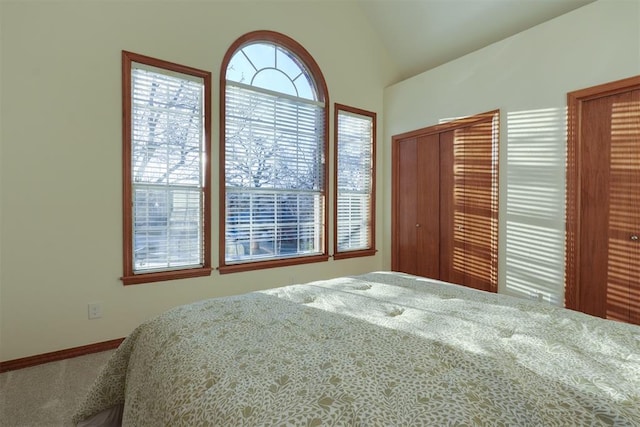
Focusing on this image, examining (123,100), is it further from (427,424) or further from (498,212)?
(498,212)

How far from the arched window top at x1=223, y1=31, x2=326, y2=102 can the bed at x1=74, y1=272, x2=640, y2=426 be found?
2.40m

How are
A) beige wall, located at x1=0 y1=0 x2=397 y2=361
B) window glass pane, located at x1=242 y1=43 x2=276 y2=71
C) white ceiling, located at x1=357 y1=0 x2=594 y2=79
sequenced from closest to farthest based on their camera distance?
1. beige wall, located at x1=0 y1=0 x2=397 y2=361
2. white ceiling, located at x1=357 y1=0 x2=594 y2=79
3. window glass pane, located at x1=242 y1=43 x2=276 y2=71

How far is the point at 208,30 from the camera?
114 inches

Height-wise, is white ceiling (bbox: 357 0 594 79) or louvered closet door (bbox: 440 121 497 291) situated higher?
white ceiling (bbox: 357 0 594 79)

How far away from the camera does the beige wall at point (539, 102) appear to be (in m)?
2.40

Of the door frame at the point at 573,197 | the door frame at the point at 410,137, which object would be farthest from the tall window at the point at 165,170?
the door frame at the point at 573,197

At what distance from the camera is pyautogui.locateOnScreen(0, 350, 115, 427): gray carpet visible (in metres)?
1.72

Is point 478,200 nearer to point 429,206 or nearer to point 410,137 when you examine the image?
point 429,206

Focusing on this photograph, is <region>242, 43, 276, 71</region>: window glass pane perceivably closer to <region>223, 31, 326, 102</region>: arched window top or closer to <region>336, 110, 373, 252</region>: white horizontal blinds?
<region>223, 31, 326, 102</region>: arched window top

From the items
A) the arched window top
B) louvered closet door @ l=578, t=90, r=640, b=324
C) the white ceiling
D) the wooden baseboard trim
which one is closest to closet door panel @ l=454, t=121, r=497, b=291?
louvered closet door @ l=578, t=90, r=640, b=324

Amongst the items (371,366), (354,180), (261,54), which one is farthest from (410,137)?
(371,366)

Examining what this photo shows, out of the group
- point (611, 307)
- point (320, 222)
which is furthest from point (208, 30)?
point (611, 307)

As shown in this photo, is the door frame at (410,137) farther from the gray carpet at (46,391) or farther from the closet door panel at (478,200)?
the gray carpet at (46,391)

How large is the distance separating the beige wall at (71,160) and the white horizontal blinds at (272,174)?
0.82 ft
